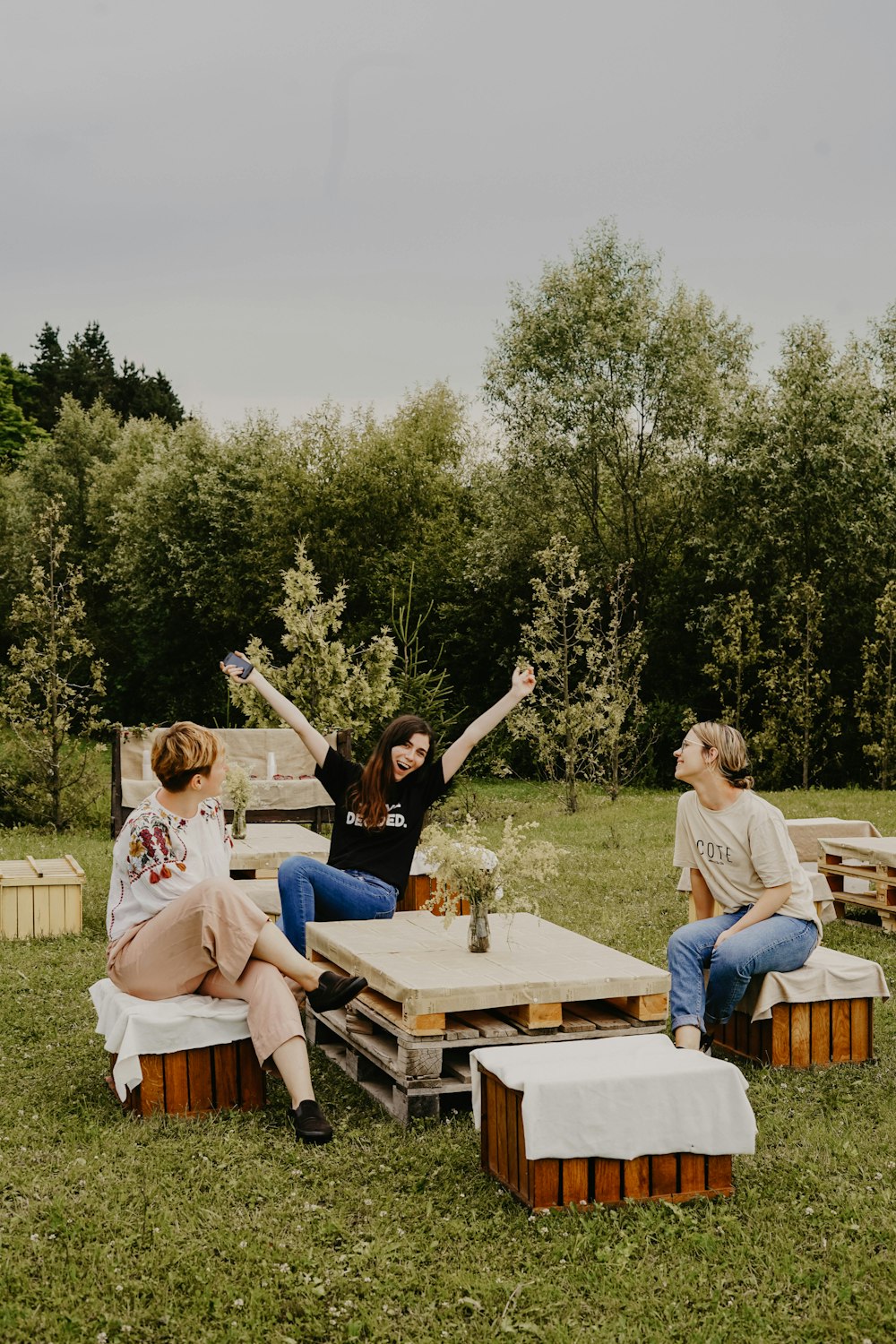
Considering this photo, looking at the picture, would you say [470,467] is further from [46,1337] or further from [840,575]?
[46,1337]

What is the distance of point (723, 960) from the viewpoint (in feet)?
16.3

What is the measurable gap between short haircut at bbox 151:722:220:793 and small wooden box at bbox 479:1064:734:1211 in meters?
1.69

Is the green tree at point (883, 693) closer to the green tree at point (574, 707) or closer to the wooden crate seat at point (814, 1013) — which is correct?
the green tree at point (574, 707)

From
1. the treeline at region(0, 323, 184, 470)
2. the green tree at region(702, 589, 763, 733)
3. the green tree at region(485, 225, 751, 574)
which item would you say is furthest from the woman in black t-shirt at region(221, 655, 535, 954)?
the treeline at region(0, 323, 184, 470)

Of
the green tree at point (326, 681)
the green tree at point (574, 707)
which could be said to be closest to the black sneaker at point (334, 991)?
the green tree at point (326, 681)

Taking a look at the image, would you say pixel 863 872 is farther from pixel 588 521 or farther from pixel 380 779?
pixel 588 521

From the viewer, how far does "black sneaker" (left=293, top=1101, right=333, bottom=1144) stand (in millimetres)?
4223

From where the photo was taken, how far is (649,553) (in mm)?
21344

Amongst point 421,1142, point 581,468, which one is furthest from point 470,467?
point 421,1142

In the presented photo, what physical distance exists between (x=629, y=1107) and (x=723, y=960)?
57.7 inches

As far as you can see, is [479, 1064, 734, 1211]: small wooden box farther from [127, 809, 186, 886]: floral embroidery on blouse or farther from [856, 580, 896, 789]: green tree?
[856, 580, 896, 789]: green tree

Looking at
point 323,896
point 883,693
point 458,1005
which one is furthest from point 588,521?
point 458,1005

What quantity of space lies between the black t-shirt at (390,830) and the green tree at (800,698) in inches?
476

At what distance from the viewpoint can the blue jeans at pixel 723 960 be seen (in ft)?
16.1
